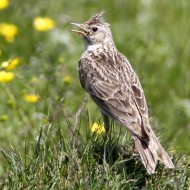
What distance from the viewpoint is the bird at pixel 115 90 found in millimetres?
7125

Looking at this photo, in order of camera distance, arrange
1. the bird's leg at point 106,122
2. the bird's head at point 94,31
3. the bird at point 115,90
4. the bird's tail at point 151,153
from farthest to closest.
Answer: the bird's head at point 94,31
the bird's leg at point 106,122
the bird at point 115,90
the bird's tail at point 151,153

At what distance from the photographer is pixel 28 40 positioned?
1153cm

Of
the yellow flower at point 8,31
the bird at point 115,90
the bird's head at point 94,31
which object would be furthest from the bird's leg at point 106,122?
the yellow flower at point 8,31

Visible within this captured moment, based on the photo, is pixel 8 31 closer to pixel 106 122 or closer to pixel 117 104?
pixel 106 122

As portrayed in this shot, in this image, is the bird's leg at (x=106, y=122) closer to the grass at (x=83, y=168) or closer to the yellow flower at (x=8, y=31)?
the grass at (x=83, y=168)

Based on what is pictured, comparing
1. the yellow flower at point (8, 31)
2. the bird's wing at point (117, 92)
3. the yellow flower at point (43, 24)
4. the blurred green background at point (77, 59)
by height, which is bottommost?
the blurred green background at point (77, 59)

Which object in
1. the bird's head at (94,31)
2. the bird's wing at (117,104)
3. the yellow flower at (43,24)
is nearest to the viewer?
the bird's wing at (117,104)

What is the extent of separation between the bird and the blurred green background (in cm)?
32

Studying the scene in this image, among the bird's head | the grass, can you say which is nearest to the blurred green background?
the bird's head

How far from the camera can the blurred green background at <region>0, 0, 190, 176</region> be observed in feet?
30.5

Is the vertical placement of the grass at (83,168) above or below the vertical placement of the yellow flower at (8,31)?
below

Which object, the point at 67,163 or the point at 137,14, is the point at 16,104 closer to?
the point at 67,163

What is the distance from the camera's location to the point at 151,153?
7.05m

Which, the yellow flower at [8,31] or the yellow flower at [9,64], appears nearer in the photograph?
the yellow flower at [9,64]
